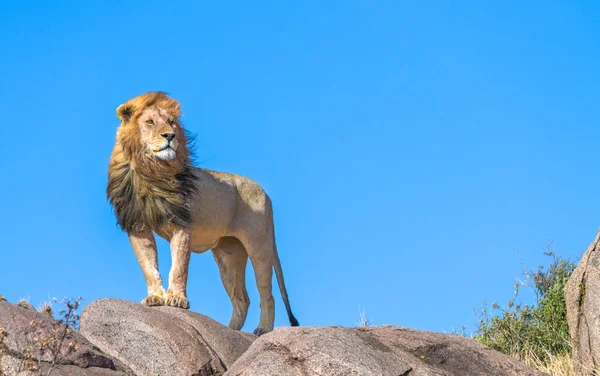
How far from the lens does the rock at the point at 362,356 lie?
6242 millimetres

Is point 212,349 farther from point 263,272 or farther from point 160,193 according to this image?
point 263,272

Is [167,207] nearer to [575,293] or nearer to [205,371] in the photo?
[205,371]

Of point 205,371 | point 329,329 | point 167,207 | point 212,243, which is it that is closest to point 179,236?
point 167,207

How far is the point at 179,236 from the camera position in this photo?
31.8 feet

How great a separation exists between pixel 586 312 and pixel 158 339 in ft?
11.0

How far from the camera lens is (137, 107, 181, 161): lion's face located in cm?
963

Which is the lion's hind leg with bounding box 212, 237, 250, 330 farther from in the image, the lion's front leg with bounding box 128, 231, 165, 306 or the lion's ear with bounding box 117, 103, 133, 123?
the lion's ear with bounding box 117, 103, 133, 123

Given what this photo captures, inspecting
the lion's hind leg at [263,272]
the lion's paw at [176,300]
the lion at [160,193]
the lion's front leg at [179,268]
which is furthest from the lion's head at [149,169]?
the lion's hind leg at [263,272]

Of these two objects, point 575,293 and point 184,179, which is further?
point 184,179

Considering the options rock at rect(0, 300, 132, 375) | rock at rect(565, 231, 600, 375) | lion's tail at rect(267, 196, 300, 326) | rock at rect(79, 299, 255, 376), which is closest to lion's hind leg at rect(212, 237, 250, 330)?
lion's tail at rect(267, 196, 300, 326)

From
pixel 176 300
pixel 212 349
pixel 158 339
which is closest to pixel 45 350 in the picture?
pixel 158 339

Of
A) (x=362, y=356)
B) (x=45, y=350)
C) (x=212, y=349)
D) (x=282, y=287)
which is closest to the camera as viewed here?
(x=362, y=356)

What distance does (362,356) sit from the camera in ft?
20.8

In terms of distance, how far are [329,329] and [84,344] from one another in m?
2.00
